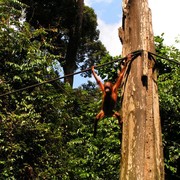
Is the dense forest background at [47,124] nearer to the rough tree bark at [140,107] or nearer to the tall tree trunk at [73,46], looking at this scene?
the tall tree trunk at [73,46]

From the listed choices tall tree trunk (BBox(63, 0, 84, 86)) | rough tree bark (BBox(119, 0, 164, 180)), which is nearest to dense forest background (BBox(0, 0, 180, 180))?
tall tree trunk (BBox(63, 0, 84, 86))

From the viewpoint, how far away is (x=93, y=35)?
795 inches

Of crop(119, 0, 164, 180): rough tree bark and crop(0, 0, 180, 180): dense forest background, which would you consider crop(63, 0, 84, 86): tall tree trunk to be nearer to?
crop(0, 0, 180, 180): dense forest background

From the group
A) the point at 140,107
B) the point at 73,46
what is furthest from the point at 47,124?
the point at 73,46

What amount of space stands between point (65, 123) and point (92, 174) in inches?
80.5

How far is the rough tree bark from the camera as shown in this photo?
290 centimetres

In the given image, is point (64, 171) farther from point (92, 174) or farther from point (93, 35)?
point (93, 35)

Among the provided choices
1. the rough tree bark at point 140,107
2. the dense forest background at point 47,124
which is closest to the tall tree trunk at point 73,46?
the dense forest background at point 47,124

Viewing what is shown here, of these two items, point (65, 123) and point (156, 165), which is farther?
point (65, 123)

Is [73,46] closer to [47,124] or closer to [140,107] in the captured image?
[47,124]

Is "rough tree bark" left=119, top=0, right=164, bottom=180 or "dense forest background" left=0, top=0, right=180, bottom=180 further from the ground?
"dense forest background" left=0, top=0, right=180, bottom=180

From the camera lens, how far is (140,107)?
307 centimetres

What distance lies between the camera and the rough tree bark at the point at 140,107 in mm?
2898

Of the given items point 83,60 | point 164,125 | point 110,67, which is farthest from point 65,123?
point 83,60
